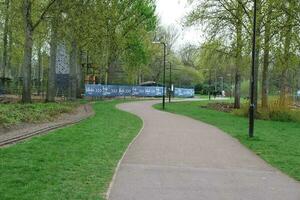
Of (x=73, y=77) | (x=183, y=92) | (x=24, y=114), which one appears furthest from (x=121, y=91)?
(x=24, y=114)

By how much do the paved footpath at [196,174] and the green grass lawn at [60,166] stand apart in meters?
0.37

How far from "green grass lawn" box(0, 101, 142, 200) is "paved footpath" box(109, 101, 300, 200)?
0.37 metres

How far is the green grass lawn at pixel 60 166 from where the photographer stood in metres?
8.38

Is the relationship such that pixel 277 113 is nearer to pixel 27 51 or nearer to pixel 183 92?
pixel 27 51

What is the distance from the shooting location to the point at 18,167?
10.4 m

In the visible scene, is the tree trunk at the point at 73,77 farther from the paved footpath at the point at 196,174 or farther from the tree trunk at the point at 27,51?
the paved footpath at the point at 196,174

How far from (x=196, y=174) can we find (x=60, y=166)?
282 centimetres

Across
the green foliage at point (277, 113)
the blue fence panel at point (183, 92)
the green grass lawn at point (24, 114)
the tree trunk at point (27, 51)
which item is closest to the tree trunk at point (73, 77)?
the tree trunk at point (27, 51)

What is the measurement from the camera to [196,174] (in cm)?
1130

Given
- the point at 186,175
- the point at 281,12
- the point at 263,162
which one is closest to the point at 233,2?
the point at 281,12

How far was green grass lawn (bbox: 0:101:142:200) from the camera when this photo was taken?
27.5 ft

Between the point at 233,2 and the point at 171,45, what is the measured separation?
63709 millimetres

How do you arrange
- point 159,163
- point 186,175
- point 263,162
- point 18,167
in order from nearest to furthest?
point 18,167 → point 186,175 → point 159,163 → point 263,162

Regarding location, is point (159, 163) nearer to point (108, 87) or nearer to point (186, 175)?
point (186, 175)
